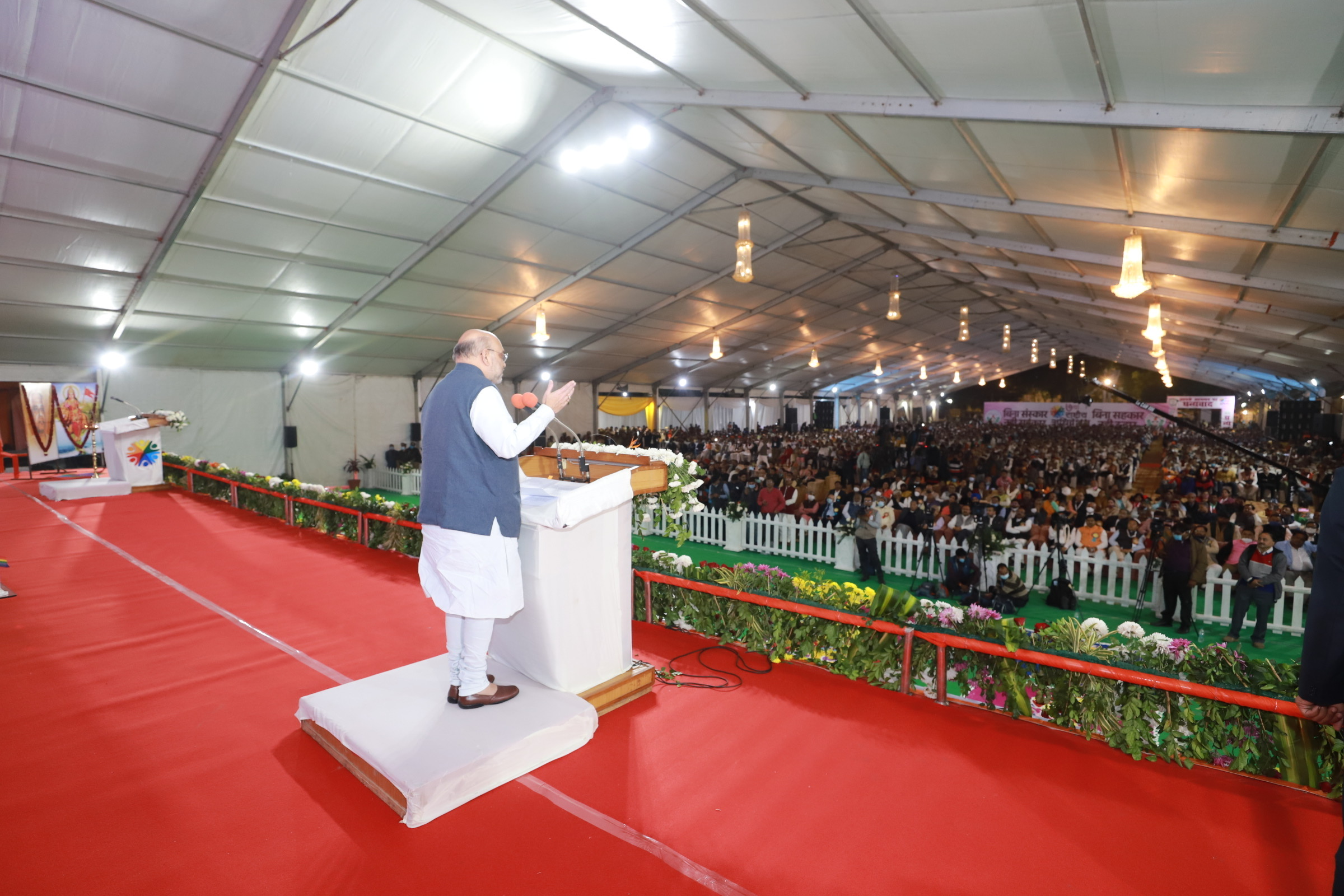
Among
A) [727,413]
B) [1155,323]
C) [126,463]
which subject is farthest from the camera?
[727,413]

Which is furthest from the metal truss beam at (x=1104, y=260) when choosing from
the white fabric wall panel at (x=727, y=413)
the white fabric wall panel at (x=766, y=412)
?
the white fabric wall panel at (x=766, y=412)

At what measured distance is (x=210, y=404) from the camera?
15.6 meters

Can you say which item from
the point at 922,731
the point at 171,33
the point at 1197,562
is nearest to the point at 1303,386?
the point at 1197,562

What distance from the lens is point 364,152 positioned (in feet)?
27.9

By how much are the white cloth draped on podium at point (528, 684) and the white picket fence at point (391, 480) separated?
13.6 m

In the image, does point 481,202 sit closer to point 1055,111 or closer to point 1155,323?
point 1055,111

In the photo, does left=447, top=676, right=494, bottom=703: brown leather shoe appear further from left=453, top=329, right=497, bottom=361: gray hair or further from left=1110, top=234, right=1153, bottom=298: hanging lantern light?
left=1110, top=234, right=1153, bottom=298: hanging lantern light

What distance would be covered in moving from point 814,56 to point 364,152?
632 cm

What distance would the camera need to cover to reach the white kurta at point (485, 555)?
254 centimetres

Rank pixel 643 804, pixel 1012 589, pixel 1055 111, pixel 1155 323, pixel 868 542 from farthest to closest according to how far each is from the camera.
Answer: pixel 1155 323 → pixel 868 542 → pixel 1012 589 → pixel 1055 111 → pixel 643 804

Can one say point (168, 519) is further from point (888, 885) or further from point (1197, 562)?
point (1197, 562)

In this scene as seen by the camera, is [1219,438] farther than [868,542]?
No

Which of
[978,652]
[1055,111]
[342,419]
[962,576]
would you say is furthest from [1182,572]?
[342,419]

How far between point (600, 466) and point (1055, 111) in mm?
4651
